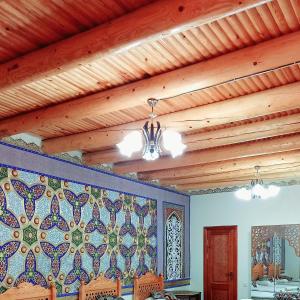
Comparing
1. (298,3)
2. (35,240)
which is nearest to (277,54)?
(298,3)

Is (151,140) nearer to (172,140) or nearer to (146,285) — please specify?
(172,140)

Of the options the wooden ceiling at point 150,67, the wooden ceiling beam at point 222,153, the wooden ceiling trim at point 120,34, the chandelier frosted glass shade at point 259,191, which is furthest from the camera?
the chandelier frosted glass shade at point 259,191

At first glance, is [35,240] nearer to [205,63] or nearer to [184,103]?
[184,103]

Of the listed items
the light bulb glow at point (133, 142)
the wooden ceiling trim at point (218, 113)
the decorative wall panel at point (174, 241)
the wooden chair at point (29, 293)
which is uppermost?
the wooden ceiling trim at point (218, 113)

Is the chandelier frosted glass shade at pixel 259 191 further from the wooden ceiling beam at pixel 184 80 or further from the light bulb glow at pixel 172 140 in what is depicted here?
the wooden ceiling beam at pixel 184 80

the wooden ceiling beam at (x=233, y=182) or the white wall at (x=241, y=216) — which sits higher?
the wooden ceiling beam at (x=233, y=182)

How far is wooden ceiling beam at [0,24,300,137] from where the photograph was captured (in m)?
3.42

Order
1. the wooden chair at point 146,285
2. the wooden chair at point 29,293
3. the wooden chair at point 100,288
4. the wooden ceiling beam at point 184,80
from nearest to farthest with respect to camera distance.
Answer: the wooden ceiling beam at point 184,80, the wooden chair at point 29,293, the wooden chair at point 100,288, the wooden chair at point 146,285

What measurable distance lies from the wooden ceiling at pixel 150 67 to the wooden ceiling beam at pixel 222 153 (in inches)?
1.2

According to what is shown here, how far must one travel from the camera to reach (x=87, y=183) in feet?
23.7

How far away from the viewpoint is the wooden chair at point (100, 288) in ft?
22.4

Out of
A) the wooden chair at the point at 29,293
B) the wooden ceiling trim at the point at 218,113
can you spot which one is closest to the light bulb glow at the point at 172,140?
the wooden ceiling trim at the point at 218,113

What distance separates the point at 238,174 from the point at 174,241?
2.38 metres

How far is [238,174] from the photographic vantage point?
8297 millimetres
